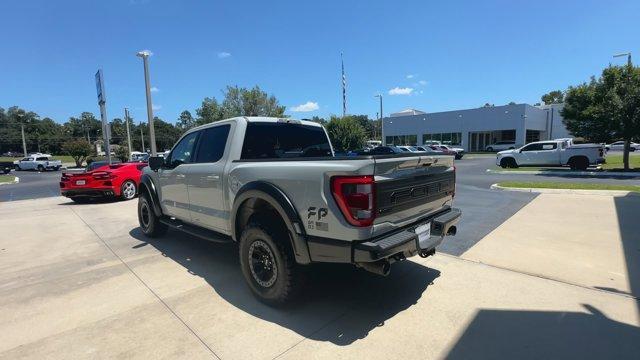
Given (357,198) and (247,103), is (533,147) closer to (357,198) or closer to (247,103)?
(357,198)

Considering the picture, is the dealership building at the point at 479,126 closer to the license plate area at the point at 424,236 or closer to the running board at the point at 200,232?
the license plate area at the point at 424,236

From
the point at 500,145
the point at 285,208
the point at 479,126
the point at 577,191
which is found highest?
the point at 479,126

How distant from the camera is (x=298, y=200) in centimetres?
313

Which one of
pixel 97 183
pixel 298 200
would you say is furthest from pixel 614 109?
pixel 97 183

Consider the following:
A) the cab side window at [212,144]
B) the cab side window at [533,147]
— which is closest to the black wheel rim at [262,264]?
the cab side window at [212,144]

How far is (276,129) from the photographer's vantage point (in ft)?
14.8

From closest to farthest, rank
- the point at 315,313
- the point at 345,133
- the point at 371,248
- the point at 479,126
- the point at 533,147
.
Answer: the point at 371,248 → the point at 315,313 → the point at 533,147 → the point at 345,133 → the point at 479,126

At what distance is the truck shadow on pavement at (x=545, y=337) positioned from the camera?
8.70ft

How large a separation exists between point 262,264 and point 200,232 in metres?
1.42

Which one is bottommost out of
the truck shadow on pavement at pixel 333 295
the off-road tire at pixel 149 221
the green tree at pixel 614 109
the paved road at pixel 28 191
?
the paved road at pixel 28 191

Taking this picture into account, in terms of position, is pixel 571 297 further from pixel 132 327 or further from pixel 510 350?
pixel 132 327

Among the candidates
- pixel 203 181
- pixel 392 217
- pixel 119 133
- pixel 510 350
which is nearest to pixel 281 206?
pixel 392 217

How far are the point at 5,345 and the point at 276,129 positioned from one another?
336 centimetres

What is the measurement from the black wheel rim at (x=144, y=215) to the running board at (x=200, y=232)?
1.04m
